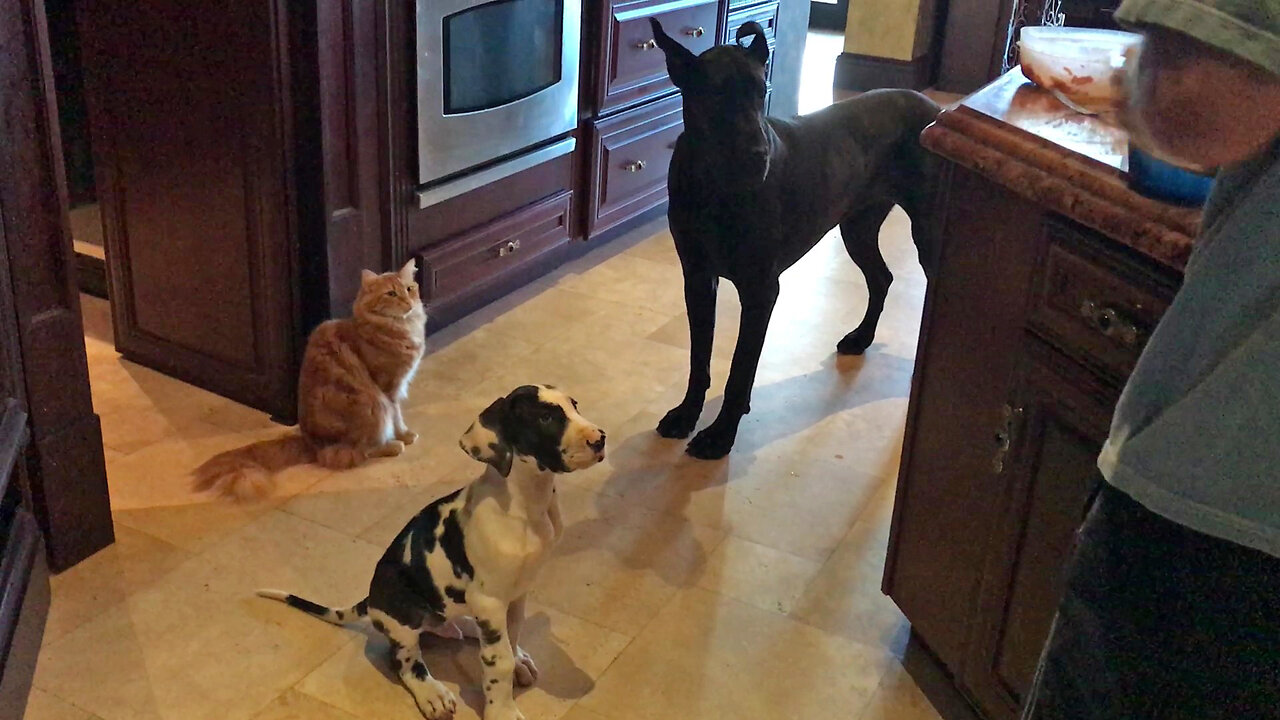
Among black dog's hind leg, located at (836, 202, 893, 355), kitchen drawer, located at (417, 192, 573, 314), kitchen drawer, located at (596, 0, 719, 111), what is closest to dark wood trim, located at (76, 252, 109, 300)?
kitchen drawer, located at (417, 192, 573, 314)

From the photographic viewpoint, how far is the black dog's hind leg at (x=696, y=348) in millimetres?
2545

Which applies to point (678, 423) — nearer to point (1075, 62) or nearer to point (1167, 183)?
point (1075, 62)

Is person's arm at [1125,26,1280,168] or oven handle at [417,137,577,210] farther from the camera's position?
oven handle at [417,137,577,210]

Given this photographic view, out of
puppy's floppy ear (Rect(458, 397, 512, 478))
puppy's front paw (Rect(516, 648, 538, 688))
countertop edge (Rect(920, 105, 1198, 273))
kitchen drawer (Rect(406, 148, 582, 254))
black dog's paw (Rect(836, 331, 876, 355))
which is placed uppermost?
countertop edge (Rect(920, 105, 1198, 273))

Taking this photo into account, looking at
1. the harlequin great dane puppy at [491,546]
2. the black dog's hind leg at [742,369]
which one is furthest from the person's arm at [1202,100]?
the black dog's hind leg at [742,369]

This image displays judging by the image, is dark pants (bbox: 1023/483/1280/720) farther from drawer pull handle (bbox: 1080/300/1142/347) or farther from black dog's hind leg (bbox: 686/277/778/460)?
black dog's hind leg (bbox: 686/277/778/460)

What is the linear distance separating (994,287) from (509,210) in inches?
75.7

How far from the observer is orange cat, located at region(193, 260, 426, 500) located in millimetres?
2393

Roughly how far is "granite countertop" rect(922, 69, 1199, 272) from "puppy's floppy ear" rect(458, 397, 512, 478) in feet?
2.36

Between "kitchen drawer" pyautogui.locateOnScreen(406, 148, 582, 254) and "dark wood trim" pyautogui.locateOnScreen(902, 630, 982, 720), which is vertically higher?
"kitchen drawer" pyautogui.locateOnScreen(406, 148, 582, 254)

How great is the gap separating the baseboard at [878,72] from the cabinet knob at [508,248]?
3.62 meters

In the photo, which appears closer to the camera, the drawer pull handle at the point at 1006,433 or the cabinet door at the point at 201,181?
the drawer pull handle at the point at 1006,433

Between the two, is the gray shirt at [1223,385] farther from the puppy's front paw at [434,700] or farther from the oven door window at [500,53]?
the oven door window at [500,53]

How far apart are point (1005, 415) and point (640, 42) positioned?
2.33 metres
